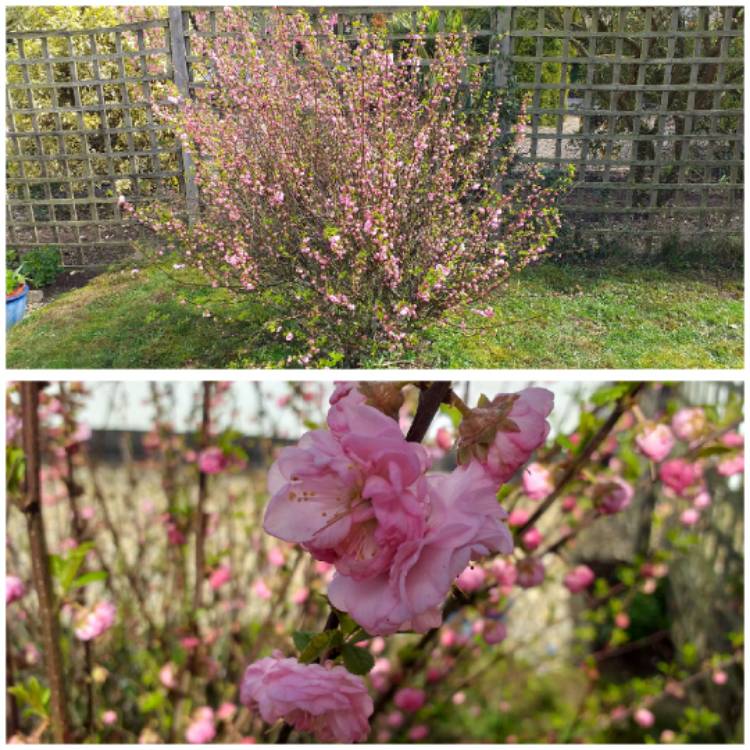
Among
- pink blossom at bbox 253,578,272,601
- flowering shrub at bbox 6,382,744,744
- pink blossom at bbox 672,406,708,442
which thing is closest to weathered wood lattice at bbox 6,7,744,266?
flowering shrub at bbox 6,382,744,744

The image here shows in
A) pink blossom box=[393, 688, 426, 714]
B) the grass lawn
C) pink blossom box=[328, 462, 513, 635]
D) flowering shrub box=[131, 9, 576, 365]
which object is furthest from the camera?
the grass lawn

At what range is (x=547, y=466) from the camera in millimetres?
1124

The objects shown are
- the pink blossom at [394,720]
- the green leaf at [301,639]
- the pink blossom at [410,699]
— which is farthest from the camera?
the pink blossom at [394,720]

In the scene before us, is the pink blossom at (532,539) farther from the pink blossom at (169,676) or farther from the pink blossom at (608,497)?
the pink blossom at (169,676)

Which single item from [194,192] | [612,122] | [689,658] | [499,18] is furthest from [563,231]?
[689,658]

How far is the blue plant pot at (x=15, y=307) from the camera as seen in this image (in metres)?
2.47

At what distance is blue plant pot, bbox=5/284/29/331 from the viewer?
8.12 ft

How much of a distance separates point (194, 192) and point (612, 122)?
4.92 ft

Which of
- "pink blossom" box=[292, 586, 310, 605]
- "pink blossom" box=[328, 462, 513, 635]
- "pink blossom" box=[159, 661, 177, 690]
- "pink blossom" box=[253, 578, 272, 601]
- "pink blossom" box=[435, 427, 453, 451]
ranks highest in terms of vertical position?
"pink blossom" box=[328, 462, 513, 635]

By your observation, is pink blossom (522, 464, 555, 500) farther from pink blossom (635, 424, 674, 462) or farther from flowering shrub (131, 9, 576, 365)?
flowering shrub (131, 9, 576, 365)

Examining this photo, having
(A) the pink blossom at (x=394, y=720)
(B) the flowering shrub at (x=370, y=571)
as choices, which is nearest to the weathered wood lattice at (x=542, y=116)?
(B) the flowering shrub at (x=370, y=571)

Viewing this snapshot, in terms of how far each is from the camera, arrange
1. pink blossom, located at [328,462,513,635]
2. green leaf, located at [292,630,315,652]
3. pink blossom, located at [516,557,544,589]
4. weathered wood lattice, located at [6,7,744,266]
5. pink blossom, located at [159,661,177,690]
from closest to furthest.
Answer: pink blossom, located at [328,462,513,635] < green leaf, located at [292,630,315,652] < pink blossom, located at [516,557,544,589] < pink blossom, located at [159,661,177,690] < weathered wood lattice, located at [6,7,744,266]

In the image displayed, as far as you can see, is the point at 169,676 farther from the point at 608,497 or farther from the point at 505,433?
the point at 505,433

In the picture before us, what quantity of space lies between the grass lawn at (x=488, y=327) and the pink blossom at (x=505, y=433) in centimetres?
182
